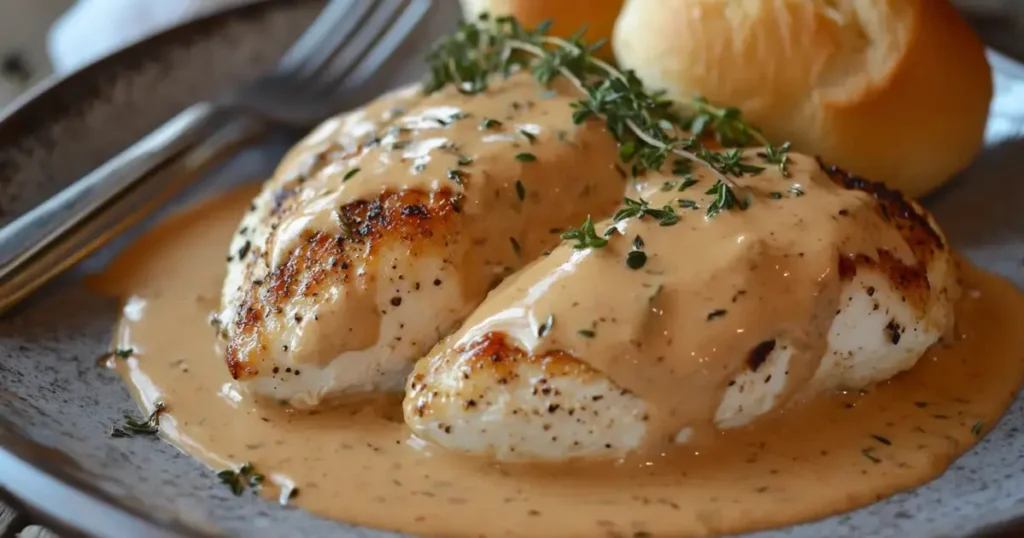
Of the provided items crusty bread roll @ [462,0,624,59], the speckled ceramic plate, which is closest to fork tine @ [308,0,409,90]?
the speckled ceramic plate

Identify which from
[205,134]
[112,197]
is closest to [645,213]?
[112,197]

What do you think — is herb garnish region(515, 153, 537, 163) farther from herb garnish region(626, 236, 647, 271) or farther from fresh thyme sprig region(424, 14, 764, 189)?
herb garnish region(626, 236, 647, 271)

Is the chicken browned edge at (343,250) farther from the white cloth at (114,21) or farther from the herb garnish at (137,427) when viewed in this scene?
the white cloth at (114,21)

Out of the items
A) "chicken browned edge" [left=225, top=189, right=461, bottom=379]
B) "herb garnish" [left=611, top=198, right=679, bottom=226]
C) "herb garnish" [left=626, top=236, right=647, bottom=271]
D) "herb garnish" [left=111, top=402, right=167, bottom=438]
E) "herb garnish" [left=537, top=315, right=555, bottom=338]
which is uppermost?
"chicken browned edge" [left=225, top=189, right=461, bottom=379]

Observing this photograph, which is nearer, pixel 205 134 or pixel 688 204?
pixel 688 204

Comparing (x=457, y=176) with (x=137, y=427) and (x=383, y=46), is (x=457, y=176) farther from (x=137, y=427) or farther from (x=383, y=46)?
(x=383, y=46)

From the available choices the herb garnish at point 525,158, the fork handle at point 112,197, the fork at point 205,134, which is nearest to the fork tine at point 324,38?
the fork at point 205,134
